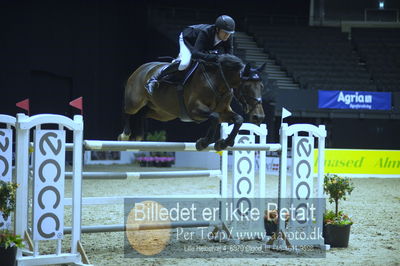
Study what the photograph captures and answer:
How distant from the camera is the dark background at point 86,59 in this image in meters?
16.0

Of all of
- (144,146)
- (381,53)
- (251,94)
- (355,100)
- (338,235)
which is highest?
(381,53)

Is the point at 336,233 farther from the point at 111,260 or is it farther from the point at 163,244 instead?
the point at 111,260

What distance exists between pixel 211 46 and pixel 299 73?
42.9 ft

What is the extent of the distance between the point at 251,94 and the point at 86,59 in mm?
13395

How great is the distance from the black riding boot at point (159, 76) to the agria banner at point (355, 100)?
11342mm

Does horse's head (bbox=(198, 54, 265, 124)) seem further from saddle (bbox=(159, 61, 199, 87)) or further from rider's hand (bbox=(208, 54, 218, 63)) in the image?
saddle (bbox=(159, 61, 199, 87))

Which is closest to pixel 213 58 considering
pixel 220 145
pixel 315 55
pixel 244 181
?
pixel 220 145

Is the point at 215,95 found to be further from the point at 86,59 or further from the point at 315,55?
the point at 315,55

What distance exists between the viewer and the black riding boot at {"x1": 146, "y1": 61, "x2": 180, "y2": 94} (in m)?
5.21

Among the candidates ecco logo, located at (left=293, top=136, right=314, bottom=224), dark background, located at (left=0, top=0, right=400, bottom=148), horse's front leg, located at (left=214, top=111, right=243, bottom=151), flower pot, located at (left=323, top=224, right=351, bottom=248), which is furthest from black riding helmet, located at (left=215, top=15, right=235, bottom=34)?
dark background, located at (left=0, top=0, right=400, bottom=148)

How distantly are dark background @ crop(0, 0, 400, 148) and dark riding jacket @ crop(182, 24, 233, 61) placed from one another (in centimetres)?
1020

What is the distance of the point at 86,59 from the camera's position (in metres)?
17.4

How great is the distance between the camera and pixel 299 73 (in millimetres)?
17797

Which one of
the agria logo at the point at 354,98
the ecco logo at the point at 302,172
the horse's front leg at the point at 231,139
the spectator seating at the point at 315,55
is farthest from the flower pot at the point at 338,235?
the spectator seating at the point at 315,55
